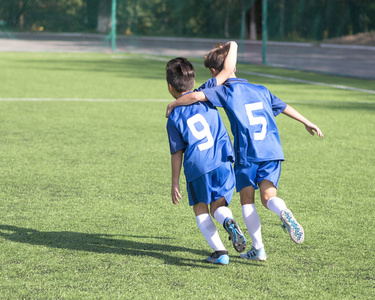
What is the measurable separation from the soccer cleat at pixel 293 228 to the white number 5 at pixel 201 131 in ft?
1.85

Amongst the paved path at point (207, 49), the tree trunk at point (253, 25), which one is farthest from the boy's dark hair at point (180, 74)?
the tree trunk at point (253, 25)

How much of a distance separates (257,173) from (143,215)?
4.23 feet

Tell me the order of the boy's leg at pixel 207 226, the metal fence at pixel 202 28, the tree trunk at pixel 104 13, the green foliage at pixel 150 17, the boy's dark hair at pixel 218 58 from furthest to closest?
the tree trunk at pixel 104 13, the green foliage at pixel 150 17, the metal fence at pixel 202 28, the boy's dark hair at pixel 218 58, the boy's leg at pixel 207 226

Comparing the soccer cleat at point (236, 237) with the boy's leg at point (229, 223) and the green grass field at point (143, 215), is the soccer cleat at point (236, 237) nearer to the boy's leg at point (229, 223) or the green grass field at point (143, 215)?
the boy's leg at point (229, 223)

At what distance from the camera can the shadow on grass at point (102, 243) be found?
378cm

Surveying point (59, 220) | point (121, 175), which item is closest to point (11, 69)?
point (121, 175)

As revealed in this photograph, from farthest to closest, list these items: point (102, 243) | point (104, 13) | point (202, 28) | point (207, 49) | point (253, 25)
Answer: point (253, 25)
point (104, 13)
point (202, 28)
point (207, 49)
point (102, 243)

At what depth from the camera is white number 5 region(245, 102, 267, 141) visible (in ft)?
11.6

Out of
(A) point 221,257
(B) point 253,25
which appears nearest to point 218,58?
(A) point 221,257

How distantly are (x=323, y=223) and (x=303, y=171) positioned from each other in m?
1.69

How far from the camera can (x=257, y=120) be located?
3.54 metres

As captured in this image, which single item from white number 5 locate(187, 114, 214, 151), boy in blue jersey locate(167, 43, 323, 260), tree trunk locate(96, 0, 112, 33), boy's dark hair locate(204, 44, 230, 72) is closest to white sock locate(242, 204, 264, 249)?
boy in blue jersey locate(167, 43, 323, 260)

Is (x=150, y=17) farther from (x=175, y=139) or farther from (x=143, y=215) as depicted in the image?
(x=175, y=139)

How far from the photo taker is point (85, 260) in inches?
144
